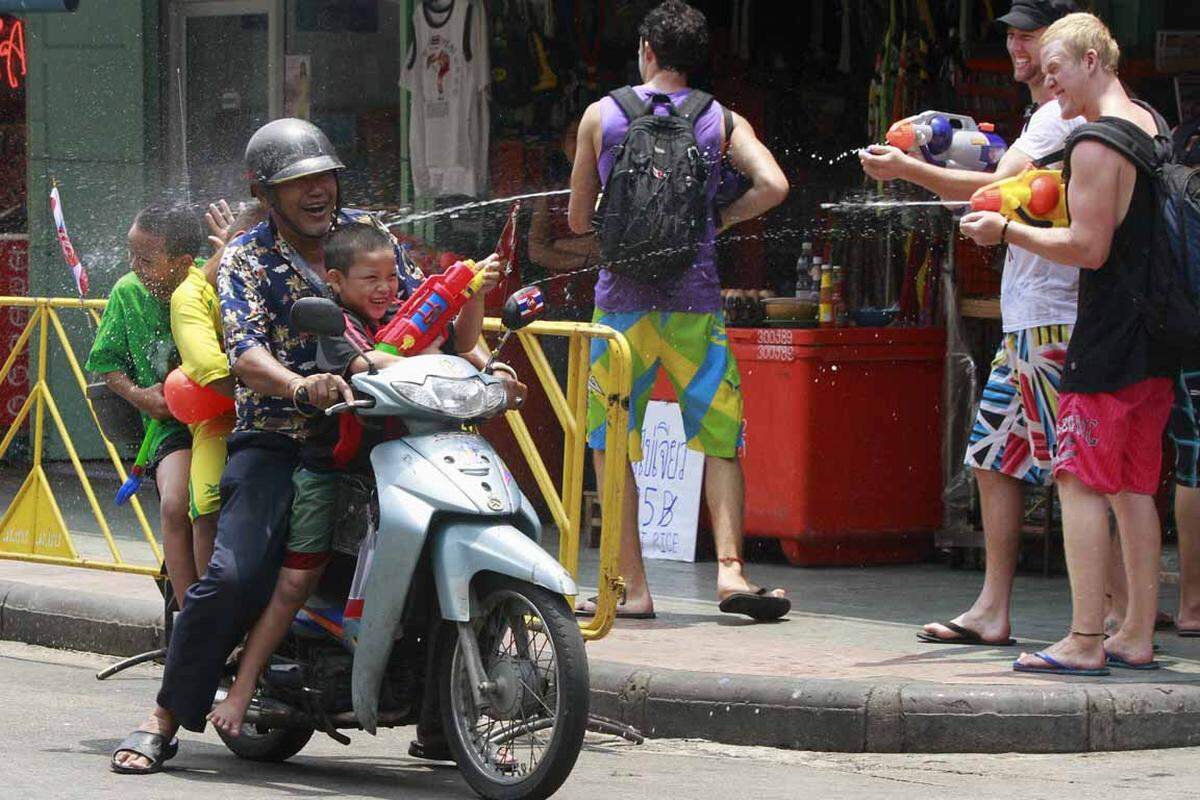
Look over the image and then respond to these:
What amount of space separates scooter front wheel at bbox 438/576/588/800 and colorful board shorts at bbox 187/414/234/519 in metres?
1.06

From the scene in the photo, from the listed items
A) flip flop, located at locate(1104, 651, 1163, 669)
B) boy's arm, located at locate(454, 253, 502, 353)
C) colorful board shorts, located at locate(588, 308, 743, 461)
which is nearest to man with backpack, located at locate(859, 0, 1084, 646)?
flip flop, located at locate(1104, 651, 1163, 669)

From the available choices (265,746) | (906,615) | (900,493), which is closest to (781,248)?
(900,493)

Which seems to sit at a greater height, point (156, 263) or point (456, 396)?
point (156, 263)

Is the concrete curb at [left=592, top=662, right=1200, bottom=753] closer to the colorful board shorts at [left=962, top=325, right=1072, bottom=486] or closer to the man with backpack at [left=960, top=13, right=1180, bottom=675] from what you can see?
the man with backpack at [left=960, top=13, right=1180, bottom=675]

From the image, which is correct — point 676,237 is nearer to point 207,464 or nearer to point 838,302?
point 838,302

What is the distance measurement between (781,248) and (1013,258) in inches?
147

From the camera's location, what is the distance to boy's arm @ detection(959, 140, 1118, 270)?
688 centimetres

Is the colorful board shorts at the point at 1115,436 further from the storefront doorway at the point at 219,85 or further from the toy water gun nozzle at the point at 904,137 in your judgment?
the storefront doorway at the point at 219,85

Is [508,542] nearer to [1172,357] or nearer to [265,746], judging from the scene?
[265,746]

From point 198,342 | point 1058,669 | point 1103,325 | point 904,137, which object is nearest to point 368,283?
point 198,342

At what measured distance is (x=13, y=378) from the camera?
43.8 feet

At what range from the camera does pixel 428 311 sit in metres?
6.02

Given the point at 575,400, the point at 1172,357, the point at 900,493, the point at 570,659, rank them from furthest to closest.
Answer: the point at 900,493 < the point at 575,400 < the point at 1172,357 < the point at 570,659

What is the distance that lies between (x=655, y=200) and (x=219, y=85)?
17.7 feet
